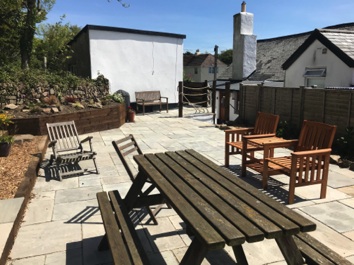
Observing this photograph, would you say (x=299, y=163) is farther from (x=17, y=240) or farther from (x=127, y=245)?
(x=17, y=240)

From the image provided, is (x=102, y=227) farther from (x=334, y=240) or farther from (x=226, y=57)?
(x=226, y=57)

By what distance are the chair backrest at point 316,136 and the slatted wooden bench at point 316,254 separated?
8.12 feet

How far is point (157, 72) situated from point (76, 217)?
1249cm

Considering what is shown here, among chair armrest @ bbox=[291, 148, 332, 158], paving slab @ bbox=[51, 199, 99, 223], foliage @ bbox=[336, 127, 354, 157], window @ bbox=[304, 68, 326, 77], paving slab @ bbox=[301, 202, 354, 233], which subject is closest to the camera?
paving slab @ bbox=[301, 202, 354, 233]

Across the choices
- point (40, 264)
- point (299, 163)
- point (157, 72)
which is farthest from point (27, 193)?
point (157, 72)

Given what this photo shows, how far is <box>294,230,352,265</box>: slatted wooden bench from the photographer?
6.72ft

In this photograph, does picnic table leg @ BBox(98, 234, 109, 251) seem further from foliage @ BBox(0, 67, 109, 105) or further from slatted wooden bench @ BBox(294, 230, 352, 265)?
foliage @ BBox(0, 67, 109, 105)

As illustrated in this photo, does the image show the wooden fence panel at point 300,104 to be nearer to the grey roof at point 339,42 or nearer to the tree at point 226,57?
the grey roof at point 339,42

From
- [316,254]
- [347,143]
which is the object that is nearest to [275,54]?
[347,143]

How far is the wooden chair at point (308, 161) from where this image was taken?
409 centimetres

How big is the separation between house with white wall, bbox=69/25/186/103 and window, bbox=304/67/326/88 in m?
6.55

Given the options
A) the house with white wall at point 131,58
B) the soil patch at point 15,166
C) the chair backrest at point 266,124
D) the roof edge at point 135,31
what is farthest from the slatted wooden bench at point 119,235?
the roof edge at point 135,31

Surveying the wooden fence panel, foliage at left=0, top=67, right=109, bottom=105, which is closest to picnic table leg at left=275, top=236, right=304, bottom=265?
the wooden fence panel

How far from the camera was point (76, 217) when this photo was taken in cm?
379
